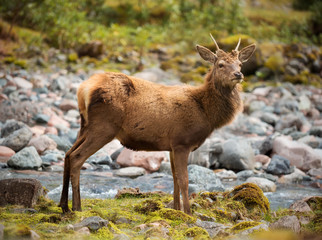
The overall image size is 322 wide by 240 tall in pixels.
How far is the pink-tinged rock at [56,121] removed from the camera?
14172 millimetres

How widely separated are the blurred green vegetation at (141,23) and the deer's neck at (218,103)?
18.2m

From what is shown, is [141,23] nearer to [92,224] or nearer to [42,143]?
[42,143]

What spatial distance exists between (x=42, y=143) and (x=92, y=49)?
15.0 m

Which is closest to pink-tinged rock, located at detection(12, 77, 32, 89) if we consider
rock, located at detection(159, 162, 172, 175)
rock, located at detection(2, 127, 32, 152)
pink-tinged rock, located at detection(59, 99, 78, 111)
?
pink-tinged rock, located at detection(59, 99, 78, 111)

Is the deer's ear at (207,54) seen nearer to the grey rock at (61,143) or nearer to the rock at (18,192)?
the rock at (18,192)

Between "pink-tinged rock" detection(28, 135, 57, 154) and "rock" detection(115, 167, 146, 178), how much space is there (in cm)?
245

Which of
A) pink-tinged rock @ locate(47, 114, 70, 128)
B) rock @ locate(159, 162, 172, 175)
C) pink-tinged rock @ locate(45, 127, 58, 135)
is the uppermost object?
pink-tinged rock @ locate(47, 114, 70, 128)

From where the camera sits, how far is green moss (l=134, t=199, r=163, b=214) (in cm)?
709

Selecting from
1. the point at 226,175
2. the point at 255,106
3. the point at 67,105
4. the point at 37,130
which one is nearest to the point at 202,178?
the point at 226,175

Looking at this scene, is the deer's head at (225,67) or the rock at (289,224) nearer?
the rock at (289,224)

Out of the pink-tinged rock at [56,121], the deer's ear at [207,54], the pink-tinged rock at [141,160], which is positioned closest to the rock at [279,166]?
the pink-tinged rock at [141,160]

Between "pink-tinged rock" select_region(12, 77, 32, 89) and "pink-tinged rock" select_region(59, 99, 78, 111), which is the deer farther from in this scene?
"pink-tinged rock" select_region(12, 77, 32, 89)

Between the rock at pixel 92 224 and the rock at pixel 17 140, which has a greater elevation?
the rock at pixel 17 140

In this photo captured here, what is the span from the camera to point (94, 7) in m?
38.1
